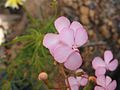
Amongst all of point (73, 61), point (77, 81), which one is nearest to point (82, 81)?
point (77, 81)

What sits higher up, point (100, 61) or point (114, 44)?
point (100, 61)

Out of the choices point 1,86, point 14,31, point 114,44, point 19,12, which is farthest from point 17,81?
point 19,12

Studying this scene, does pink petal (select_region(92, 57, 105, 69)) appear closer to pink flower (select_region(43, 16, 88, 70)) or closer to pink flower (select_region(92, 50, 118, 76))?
pink flower (select_region(92, 50, 118, 76))

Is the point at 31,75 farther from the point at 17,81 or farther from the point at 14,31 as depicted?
the point at 14,31

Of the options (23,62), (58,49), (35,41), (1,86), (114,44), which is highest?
(58,49)

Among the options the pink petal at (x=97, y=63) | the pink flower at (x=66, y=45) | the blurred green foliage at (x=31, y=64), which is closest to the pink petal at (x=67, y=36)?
the pink flower at (x=66, y=45)

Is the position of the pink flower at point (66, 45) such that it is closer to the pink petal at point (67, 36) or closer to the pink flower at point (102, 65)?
the pink petal at point (67, 36)

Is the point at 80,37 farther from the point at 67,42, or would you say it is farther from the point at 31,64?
the point at 31,64

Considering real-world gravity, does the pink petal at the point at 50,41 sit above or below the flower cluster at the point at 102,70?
above
